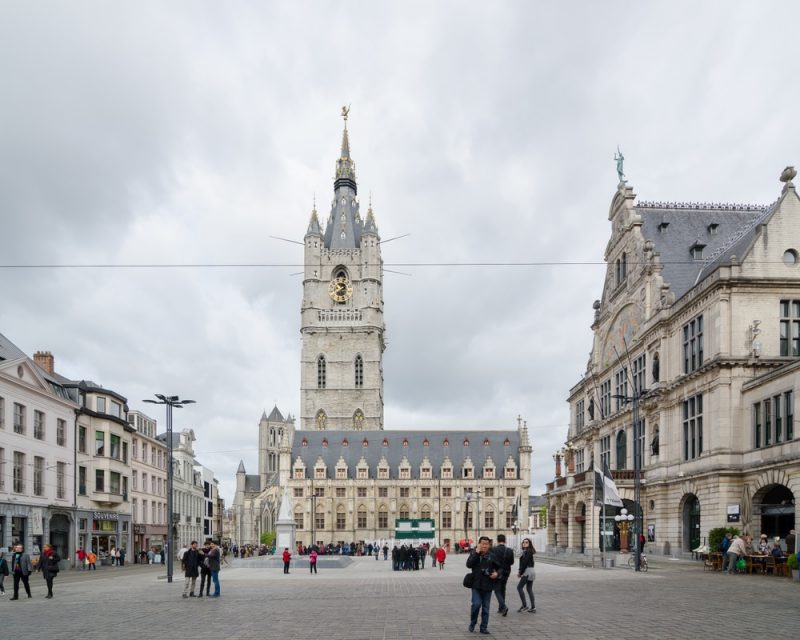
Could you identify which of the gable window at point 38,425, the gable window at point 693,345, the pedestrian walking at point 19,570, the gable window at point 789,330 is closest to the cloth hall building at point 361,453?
the gable window at point 693,345

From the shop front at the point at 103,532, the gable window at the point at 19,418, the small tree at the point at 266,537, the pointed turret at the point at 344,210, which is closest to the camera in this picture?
the gable window at the point at 19,418

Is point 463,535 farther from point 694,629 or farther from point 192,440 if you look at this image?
point 694,629

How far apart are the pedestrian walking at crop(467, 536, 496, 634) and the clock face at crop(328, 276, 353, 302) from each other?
13139 cm

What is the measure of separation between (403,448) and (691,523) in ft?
253

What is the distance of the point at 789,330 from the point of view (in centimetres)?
4234

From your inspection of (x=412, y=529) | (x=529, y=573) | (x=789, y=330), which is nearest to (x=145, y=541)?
(x=412, y=529)

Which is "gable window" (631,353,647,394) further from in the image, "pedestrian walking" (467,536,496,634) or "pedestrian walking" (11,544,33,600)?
"pedestrian walking" (467,536,496,634)

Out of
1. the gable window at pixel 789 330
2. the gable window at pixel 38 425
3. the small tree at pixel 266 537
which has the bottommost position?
the small tree at pixel 266 537

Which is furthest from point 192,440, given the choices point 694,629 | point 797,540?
point 694,629

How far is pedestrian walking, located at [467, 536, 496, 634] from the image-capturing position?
15227 mm

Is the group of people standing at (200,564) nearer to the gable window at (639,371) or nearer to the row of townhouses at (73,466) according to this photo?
the row of townhouses at (73,466)

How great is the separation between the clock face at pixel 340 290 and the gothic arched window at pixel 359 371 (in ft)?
38.6

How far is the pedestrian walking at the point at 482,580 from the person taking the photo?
1523 centimetres

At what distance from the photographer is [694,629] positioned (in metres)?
15.2
